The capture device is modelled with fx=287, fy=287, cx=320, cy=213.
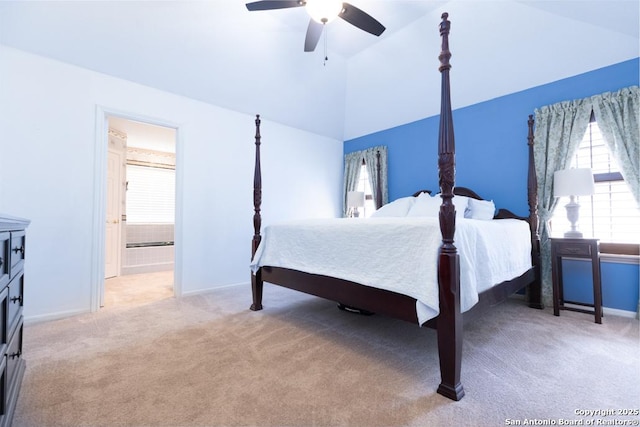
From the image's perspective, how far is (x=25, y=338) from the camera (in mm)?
2160

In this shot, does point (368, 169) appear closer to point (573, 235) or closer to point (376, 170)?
point (376, 170)

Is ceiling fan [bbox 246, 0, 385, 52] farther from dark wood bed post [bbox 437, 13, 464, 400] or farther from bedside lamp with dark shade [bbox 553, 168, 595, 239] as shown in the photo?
bedside lamp with dark shade [bbox 553, 168, 595, 239]

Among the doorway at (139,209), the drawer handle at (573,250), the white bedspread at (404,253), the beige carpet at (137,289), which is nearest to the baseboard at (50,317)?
the beige carpet at (137,289)

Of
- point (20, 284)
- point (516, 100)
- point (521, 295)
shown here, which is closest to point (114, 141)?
point (20, 284)

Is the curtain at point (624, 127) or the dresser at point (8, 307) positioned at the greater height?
the curtain at point (624, 127)

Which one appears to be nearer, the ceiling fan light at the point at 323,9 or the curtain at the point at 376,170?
the ceiling fan light at the point at 323,9

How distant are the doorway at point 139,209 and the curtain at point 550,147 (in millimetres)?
4365

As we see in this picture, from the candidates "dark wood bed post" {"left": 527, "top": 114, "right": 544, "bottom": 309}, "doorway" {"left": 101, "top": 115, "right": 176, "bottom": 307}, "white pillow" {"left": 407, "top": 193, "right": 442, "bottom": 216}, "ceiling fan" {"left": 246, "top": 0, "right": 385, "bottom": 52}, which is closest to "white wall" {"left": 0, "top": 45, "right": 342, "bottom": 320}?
"doorway" {"left": 101, "top": 115, "right": 176, "bottom": 307}

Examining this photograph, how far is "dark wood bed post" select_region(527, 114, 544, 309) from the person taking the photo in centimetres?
292

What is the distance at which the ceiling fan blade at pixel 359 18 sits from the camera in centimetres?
233

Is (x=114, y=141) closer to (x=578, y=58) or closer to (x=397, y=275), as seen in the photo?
(x=397, y=275)

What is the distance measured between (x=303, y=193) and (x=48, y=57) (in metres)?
3.27

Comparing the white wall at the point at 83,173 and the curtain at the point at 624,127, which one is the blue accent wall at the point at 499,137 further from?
the white wall at the point at 83,173

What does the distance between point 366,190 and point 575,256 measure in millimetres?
3038
